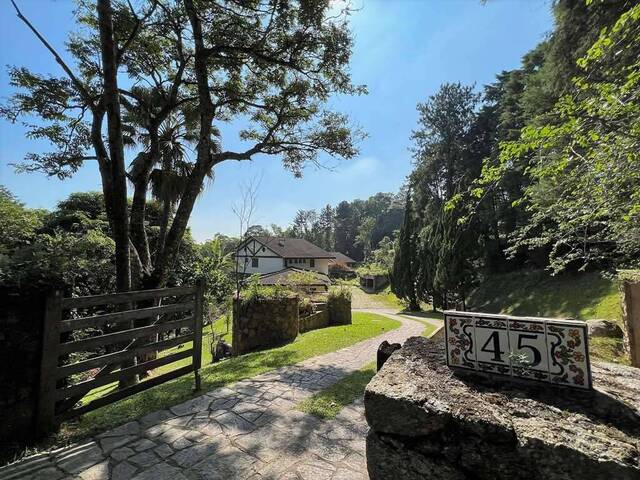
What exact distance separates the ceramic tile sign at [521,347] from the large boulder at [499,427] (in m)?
0.07

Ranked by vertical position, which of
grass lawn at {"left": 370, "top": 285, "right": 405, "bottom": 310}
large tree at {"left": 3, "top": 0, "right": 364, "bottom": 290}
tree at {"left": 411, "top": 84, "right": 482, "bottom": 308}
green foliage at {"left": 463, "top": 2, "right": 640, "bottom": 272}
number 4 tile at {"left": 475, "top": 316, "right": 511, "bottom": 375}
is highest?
tree at {"left": 411, "top": 84, "right": 482, "bottom": 308}

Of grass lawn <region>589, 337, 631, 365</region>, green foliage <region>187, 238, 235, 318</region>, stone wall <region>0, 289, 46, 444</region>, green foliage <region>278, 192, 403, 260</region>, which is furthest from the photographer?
green foliage <region>278, 192, 403, 260</region>

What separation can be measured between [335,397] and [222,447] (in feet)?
5.18

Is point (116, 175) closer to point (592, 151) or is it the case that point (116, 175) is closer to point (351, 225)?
point (592, 151)

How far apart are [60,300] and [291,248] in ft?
103

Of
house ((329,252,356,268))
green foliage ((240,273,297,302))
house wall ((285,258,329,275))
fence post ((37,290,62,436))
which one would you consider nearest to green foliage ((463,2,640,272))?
fence post ((37,290,62,436))

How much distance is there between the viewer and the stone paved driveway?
7.50ft

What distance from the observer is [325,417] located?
3250 mm

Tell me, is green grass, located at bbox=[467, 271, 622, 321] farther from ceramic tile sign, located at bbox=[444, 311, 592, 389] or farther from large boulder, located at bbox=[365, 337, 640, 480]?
large boulder, located at bbox=[365, 337, 640, 480]

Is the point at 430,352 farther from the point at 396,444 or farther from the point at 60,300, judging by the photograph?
the point at 60,300

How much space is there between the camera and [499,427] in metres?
1.43

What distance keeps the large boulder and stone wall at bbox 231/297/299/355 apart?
229 inches

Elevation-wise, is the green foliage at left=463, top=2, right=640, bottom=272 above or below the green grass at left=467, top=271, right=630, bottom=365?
above

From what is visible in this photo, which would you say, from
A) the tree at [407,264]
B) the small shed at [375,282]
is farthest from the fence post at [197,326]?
the small shed at [375,282]
